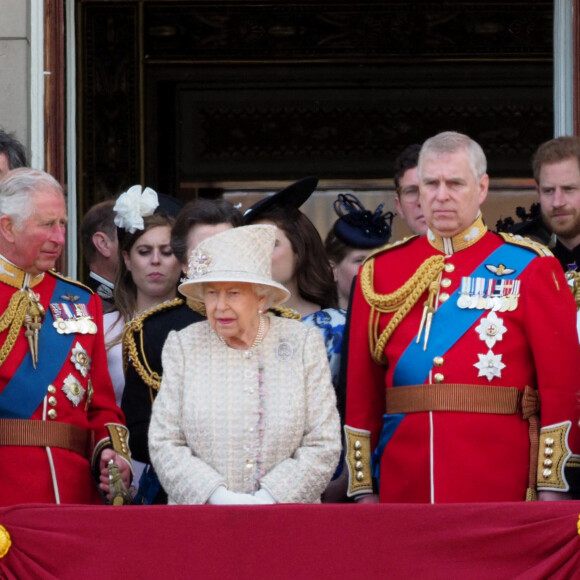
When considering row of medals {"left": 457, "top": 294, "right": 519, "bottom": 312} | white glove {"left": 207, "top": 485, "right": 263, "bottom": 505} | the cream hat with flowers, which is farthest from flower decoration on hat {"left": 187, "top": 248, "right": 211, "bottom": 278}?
row of medals {"left": 457, "top": 294, "right": 519, "bottom": 312}

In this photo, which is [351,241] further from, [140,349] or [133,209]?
[140,349]

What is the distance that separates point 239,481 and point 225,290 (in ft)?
1.65

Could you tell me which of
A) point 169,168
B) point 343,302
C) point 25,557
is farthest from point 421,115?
Result: point 25,557

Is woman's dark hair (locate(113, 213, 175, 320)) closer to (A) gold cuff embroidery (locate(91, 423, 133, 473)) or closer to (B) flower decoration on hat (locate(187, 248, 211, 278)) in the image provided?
(A) gold cuff embroidery (locate(91, 423, 133, 473))

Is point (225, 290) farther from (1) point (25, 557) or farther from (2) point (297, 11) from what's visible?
(2) point (297, 11)

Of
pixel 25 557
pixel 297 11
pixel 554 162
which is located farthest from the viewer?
pixel 297 11

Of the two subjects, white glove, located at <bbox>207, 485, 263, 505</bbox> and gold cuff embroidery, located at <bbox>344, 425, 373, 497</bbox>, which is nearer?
white glove, located at <bbox>207, 485, 263, 505</bbox>

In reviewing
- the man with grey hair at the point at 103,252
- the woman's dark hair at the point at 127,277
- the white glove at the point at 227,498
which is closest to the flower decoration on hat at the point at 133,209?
the woman's dark hair at the point at 127,277

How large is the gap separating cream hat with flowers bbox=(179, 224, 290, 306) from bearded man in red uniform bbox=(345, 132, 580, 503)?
15.8 inches

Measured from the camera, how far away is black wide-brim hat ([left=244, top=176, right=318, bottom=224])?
17.0ft

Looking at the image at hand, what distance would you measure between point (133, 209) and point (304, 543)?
6.40 feet

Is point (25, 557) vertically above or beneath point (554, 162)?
beneath

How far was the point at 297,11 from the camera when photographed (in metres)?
9.41

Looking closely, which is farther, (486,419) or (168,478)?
(486,419)
